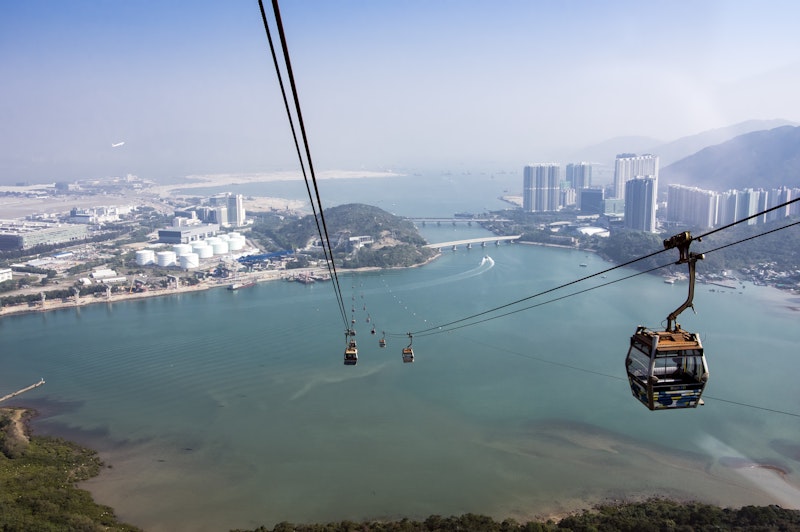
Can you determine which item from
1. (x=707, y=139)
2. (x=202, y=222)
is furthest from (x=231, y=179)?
(x=707, y=139)

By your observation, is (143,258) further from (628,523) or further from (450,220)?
(628,523)

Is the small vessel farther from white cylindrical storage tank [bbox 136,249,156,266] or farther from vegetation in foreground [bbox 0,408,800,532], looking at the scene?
vegetation in foreground [bbox 0,408,800,532]

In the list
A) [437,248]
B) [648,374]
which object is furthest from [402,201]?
[648,374]

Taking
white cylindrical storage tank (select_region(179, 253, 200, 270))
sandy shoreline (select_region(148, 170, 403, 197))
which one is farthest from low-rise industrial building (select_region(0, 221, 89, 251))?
sandy shoreline (select_region(148, 170, 403, 197))

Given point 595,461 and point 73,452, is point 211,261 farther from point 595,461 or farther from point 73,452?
point 595,461

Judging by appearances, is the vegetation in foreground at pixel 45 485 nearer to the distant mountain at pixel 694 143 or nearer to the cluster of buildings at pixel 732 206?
the cluster of buildings at pixel 732 206

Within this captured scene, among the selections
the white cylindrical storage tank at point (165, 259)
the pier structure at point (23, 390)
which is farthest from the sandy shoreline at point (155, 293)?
the pier structure at point (23, 390)
